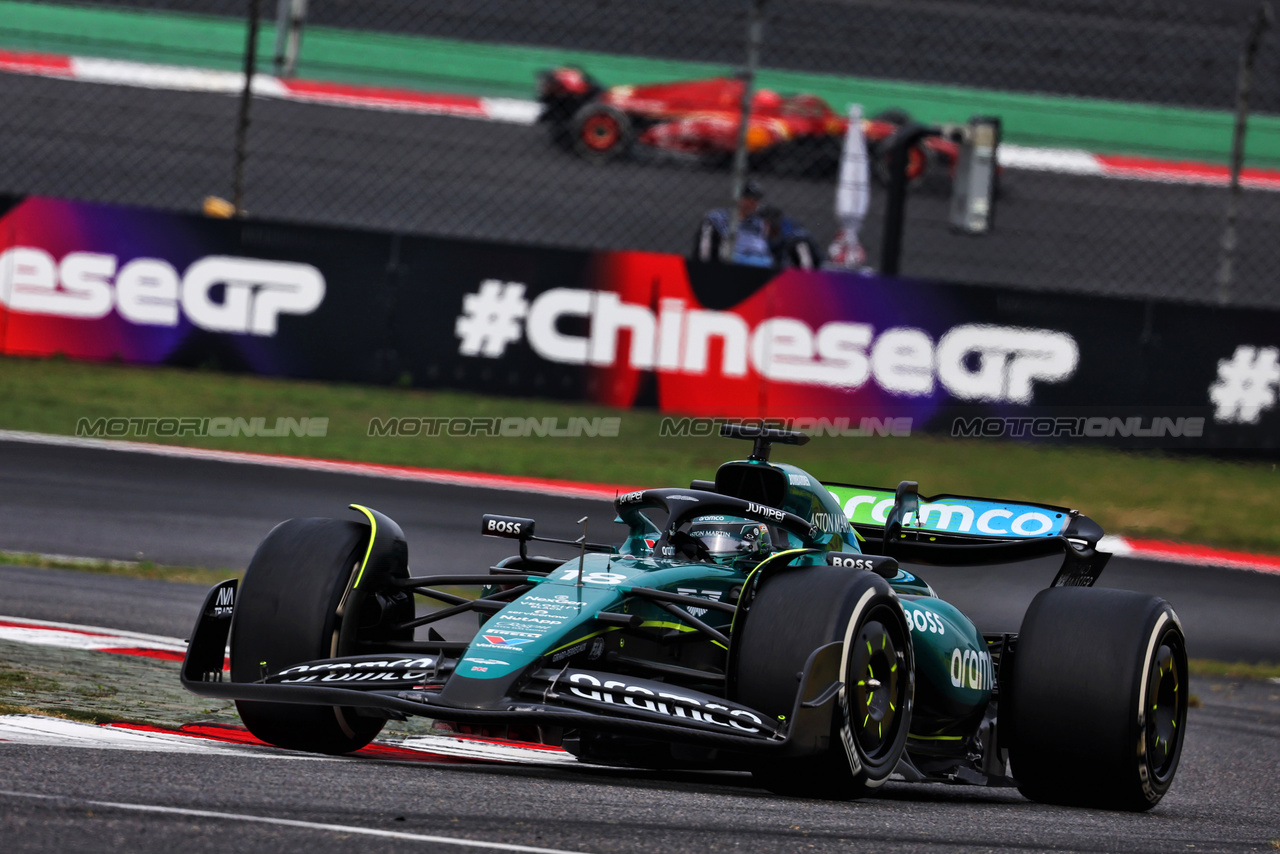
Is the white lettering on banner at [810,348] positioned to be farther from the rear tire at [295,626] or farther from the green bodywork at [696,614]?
the rear tire at [295,626]

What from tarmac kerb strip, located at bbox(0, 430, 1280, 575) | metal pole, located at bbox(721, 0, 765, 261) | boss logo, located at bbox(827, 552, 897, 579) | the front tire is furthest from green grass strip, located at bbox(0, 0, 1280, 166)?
boss logo, located at bbox(827, 552, 897, 579)

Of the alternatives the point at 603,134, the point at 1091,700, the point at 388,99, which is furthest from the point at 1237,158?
the point at 388,99

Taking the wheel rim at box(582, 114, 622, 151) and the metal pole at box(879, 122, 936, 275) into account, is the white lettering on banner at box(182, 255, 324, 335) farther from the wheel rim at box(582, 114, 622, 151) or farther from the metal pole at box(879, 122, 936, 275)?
the wheel rim at box(582, 114, 622, 151)

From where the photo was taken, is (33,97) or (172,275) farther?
(33,97)

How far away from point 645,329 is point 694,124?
6691mm

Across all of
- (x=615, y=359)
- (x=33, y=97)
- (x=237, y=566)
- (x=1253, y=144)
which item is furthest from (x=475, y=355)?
(x=1253, y=144)

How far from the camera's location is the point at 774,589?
5012mm

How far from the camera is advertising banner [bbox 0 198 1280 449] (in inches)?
483

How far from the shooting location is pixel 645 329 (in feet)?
40.7

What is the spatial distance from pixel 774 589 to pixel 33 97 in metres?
14.7

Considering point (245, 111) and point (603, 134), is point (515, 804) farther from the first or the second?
point (603, 134)

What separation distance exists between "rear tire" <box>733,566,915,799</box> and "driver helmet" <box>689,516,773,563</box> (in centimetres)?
60

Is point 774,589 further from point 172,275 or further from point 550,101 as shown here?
point 550,101

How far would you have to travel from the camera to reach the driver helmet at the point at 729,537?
568 cm
